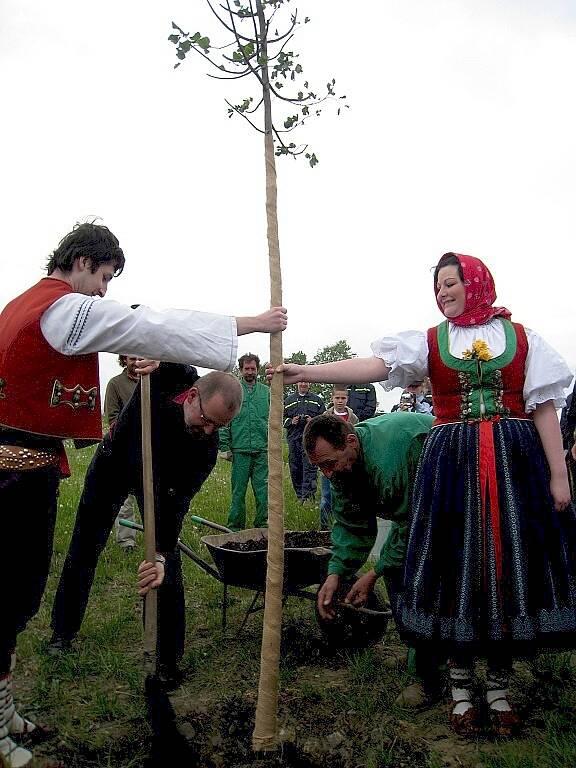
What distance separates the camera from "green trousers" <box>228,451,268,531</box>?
22.5ft

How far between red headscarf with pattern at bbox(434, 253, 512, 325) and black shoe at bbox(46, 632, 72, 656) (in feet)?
9.49

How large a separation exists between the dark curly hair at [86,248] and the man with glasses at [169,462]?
0.80 metres

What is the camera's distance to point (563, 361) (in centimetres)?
278

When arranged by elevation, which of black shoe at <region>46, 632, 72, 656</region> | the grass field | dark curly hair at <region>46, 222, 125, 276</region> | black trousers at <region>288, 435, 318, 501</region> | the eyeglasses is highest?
dark curly hair at <region>46, 222, 125, 276</region>

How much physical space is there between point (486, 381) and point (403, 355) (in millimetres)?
360

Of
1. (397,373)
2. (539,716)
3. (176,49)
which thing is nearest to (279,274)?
(397,373)

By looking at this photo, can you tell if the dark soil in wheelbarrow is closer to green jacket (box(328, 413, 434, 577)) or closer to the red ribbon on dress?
green jacket (box(328, 413, 434, 577))

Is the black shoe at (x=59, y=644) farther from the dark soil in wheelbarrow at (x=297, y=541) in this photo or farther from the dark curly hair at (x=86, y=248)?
the dark curly hair at (x=86, y=248)

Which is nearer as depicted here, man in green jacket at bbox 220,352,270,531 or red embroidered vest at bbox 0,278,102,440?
red embroidered vest at bbox 0,278,102,440

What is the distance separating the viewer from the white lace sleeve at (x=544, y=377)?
8.94 feet

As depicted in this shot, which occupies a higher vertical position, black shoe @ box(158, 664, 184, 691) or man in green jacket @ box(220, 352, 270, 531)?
man in green jacket @ box(220, 352, 270, 531)

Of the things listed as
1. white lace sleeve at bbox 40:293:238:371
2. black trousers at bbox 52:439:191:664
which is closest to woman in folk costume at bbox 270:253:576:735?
white lace sleeve at bbox 40:293:238:371

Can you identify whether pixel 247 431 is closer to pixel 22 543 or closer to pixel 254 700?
pixel 254 700

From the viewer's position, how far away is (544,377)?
273cm
